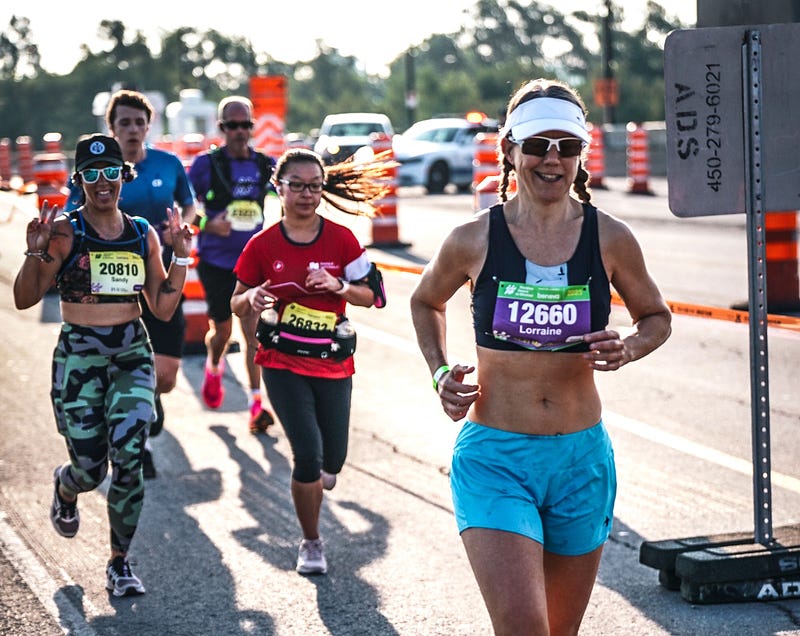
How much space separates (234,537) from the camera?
7.18m

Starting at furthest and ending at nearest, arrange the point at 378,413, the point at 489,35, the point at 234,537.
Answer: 1. the point at 489,35
2. the point at 378,413
3. the point at 234,537

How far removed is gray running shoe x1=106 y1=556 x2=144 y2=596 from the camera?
629 cm

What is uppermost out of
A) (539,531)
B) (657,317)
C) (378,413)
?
(657,317)

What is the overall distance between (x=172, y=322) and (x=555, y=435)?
452cm

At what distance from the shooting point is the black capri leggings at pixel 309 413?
21.6ft

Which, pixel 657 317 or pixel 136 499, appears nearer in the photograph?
pixel 657 317

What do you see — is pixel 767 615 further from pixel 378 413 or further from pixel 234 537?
pixel 378 413

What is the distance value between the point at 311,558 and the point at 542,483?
2.52 metres

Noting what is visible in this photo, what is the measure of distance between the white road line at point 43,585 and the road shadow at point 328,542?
954mm

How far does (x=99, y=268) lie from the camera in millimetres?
6477

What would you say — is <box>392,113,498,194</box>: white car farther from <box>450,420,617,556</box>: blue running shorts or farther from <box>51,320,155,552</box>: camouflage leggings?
<box>450,420,617,556</box>: blue running shorts

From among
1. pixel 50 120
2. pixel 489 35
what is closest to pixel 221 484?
pixel 50 120

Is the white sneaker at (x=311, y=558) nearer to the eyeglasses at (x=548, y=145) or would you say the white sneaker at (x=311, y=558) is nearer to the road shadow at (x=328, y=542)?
the road shadow at (x=328, y=542)

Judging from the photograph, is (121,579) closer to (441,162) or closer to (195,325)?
(195,325)
